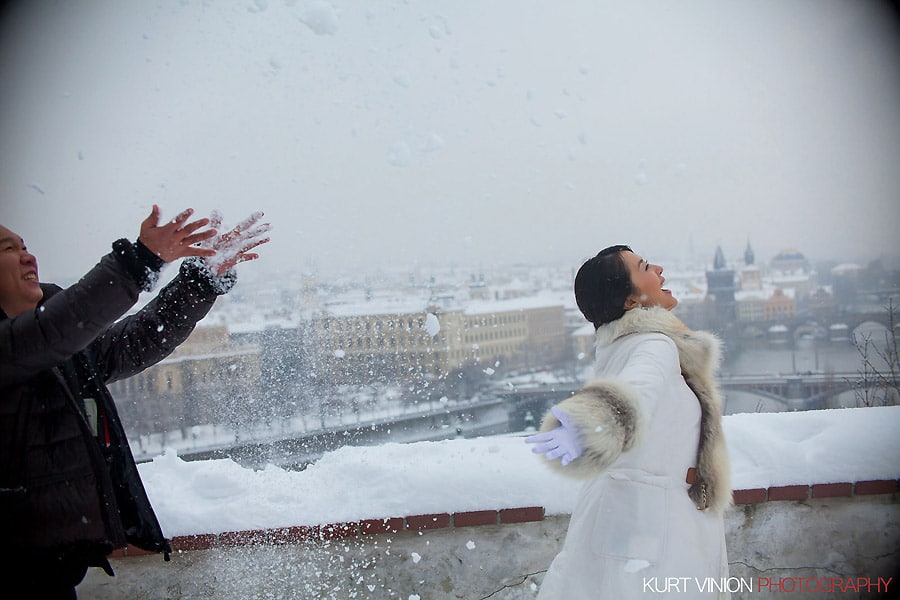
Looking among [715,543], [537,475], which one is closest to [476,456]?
[537,475]

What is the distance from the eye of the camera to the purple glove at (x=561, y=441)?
1.33 m

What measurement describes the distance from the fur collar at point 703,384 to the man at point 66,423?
119 cm

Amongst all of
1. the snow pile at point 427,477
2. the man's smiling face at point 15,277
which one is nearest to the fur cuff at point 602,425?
the snow pile at point 427,477

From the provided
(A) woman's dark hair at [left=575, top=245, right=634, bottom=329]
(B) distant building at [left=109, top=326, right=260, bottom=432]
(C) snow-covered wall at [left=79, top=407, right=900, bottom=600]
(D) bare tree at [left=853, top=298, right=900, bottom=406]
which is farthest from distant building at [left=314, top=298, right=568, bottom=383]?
(A) woman's dark hair at [left=575, top=245, right=634, bottom=329]

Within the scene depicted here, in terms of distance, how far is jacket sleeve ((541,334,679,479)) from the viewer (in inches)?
52.1

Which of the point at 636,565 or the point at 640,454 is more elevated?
the point at 640,454

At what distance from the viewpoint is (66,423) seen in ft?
4.33

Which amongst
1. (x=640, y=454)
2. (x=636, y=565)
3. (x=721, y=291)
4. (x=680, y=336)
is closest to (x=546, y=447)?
(x=640, y=454)

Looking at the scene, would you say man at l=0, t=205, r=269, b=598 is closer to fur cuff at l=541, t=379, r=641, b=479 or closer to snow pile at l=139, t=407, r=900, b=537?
snow pile at l=139, t=407, r=900, b=537

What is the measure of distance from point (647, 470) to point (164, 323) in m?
1.42

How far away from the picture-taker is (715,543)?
5.20ft

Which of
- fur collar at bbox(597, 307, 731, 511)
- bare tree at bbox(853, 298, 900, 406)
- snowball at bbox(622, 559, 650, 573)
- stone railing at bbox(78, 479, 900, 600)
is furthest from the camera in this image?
bare tree at bbox(853, 298, 900, 406)

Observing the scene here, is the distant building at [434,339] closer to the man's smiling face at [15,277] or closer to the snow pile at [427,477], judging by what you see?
the snow pile at [427,477]

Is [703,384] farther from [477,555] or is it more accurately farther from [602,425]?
[477,555]
